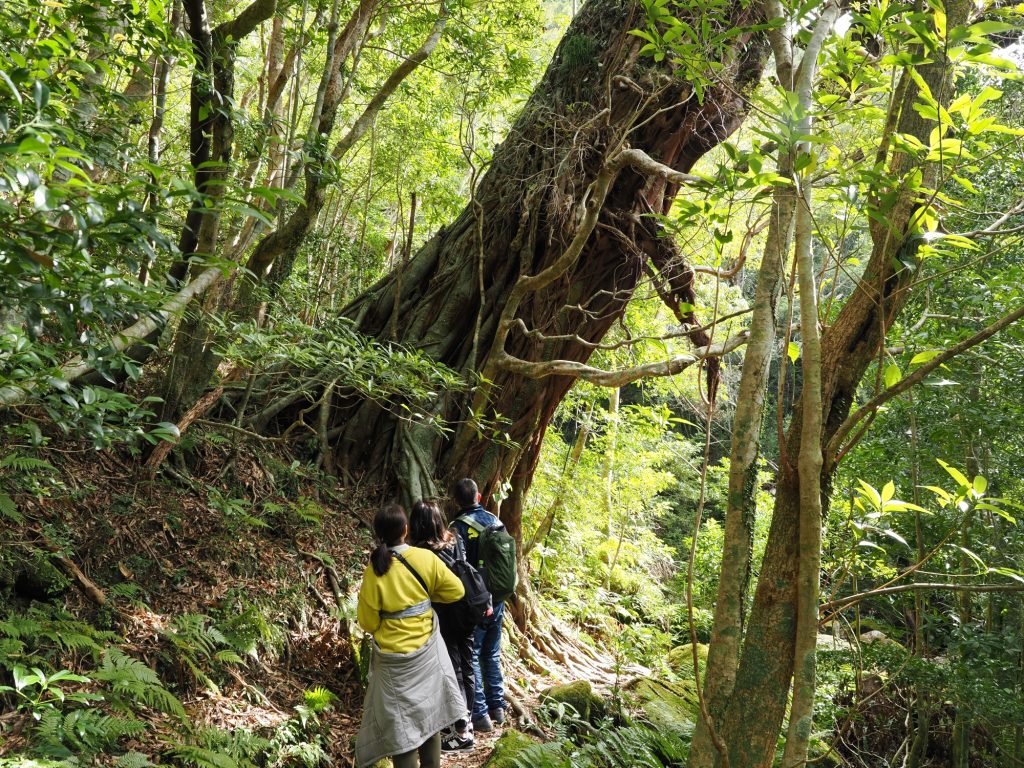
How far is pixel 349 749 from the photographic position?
14.2 ft

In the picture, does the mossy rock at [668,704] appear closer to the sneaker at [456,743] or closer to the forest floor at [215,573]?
the forest floor at [215,573]

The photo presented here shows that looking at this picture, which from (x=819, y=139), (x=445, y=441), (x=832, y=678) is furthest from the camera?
(x=832, y=678)

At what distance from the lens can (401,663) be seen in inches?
148

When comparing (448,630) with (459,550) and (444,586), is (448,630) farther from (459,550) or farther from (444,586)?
(444,586)

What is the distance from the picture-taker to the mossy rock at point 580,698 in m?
5.64

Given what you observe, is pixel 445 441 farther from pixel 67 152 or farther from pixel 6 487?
pixel 67 152

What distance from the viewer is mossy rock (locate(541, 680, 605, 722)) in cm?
564

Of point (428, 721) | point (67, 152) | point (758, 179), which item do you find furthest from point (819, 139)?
point (428, 721)

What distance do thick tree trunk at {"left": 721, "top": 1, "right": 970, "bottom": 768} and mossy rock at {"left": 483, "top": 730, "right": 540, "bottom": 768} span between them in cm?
165

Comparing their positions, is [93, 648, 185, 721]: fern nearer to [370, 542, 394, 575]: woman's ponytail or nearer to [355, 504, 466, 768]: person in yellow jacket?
[355, 504, 466, 768]: person in yellow jacket

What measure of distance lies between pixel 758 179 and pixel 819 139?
0.80ft

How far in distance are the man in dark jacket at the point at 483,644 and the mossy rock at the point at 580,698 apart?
0.67m

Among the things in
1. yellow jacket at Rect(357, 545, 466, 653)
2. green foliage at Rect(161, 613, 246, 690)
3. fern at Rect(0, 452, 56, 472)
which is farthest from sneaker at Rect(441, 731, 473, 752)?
fern at Rect(0, 452, 56, 472)

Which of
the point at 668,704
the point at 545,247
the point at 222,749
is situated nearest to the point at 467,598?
the point at 222,749
